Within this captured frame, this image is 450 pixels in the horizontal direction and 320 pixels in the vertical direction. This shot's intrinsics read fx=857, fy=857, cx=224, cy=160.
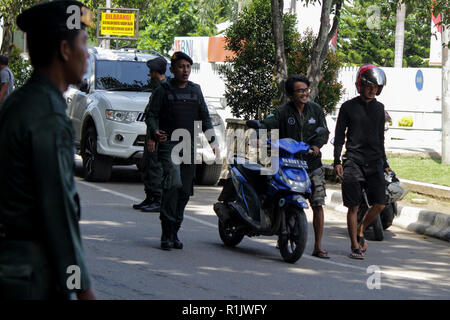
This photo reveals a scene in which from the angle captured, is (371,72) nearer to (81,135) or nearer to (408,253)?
(408,253)

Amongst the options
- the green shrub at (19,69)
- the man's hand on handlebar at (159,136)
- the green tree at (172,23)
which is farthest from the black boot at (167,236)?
the green tree at (172,23)

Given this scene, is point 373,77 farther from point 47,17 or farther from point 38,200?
point 38,200

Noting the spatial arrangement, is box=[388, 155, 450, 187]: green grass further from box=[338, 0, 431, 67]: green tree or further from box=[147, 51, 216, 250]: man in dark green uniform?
box=[338, 0, 431, 67]: green tree

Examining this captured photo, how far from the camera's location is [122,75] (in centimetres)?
1473

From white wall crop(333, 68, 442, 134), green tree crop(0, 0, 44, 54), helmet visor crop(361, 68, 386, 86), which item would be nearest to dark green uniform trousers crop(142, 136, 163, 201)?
helmet visor crop(361, 68, 386, 86)

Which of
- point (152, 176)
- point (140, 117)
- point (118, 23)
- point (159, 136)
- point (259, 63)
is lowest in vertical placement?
point (152, 176)

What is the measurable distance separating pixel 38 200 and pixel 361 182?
6448 millimetres

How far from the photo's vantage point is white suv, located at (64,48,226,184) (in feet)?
44.8

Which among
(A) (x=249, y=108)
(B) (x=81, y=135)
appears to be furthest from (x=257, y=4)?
(B) (x=81, y=135)

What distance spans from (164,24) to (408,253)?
187 ft

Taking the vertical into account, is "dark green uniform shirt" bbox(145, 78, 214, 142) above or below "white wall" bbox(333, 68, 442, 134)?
below

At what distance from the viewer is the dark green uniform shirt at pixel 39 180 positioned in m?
2.85

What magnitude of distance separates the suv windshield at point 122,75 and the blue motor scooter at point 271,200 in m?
5.85

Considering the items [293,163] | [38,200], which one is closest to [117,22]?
[293,163]
